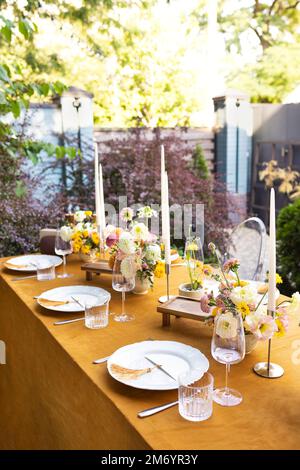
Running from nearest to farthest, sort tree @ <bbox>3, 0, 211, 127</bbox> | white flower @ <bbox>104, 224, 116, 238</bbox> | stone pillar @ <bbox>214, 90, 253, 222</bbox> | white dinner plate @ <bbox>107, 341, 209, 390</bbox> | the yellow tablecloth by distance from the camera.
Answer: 1. the yellow tablecloth
2. white dinner plate @ <bbox>107, 341, 209, 390</bbox>
3. white flower @ <bbox>104, 224, 116, 238</bbox>
4. stone pillar @ <bbox>214, 90, 253, 222</bbox>
5. tree @ <bbox>3, 0, 211, 127</bbox>

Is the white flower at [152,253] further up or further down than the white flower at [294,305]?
further up

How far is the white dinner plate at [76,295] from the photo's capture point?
5.36 ft

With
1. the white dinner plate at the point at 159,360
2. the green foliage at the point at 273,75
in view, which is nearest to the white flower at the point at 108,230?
the white dinner plate at the point at 159,360

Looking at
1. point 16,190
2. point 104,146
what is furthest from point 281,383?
point 104,146

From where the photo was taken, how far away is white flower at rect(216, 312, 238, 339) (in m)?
1.00

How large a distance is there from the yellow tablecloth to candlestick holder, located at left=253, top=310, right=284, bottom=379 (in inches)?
0.6

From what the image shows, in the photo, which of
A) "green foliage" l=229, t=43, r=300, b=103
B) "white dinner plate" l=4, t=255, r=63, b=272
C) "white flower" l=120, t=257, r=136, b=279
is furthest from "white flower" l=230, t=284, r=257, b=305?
"green foliage" l=229, t=43, r=300, b=103

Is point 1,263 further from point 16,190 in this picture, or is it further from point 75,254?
point 16,190

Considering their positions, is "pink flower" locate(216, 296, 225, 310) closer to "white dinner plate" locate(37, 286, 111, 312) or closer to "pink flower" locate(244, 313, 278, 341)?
"pink flower" locate(244, 313, 278, 341)

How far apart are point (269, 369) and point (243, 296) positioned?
191 mm

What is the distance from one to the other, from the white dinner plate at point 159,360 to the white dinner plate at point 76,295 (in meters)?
0.40

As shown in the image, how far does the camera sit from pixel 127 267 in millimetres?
1509

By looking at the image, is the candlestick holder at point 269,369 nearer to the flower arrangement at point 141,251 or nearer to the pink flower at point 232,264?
the pink flower at point 232,264

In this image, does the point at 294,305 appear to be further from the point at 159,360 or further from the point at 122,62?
the point at 122,62
